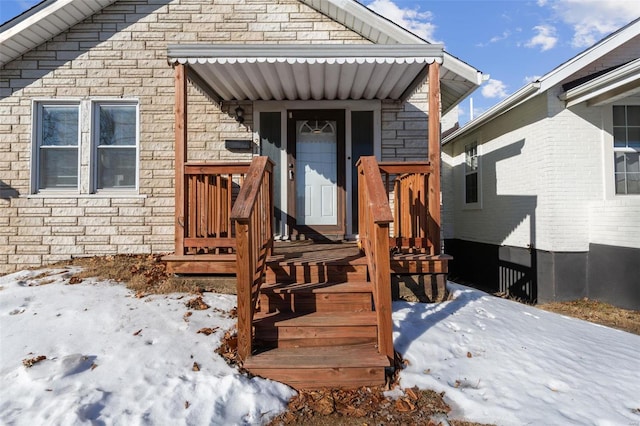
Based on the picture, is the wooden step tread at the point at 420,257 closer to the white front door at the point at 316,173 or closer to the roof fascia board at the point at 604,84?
the white front door at the point at 316,173

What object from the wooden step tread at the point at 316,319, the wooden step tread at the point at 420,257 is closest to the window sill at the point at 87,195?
the wooden step tread at the point at 316,319

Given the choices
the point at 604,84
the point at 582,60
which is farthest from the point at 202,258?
the point at 582,60

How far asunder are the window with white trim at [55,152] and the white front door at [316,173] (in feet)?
11.6

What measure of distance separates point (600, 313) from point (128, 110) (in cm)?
785

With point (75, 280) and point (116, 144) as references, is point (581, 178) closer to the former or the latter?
point (75, 280)

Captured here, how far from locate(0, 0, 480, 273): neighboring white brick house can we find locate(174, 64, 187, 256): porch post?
1706mm

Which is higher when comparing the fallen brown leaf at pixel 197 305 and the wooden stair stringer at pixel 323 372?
the fallen brown leaf at pixel 197 305

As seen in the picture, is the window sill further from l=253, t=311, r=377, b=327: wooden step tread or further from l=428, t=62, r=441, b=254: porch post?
l=428, t=62, r=441, b=254: porch post

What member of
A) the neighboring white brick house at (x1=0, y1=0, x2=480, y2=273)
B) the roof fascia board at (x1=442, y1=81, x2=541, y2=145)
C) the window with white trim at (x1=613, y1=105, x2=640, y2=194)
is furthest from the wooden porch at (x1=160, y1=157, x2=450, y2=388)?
the window with white trim at (x1=613, y1=105, x2=640, y2=194)

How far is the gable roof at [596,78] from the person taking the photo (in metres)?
4.84

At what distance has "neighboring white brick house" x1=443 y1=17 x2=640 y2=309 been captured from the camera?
5176mm

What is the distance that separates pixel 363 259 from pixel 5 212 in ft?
18.5

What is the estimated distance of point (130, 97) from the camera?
219 inches

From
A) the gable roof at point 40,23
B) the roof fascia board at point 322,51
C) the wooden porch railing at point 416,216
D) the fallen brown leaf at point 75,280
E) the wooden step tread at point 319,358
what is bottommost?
the wooden step tread at point 319,358
